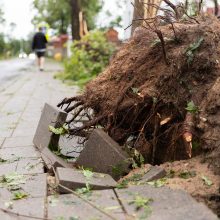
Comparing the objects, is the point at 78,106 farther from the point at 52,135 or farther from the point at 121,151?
the point at 121,151

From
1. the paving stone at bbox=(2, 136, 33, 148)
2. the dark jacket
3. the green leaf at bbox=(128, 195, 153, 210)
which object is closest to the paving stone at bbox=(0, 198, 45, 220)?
the green leaf at bbox=(128, 195, 153, 210)

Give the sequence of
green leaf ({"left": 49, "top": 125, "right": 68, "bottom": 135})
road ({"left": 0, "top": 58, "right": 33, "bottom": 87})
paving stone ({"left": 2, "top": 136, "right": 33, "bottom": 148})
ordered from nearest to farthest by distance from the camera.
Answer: green leaf ({"left": 49, "top": 125, "right": 68, "bottom": 135}) → paving stone ({"left": 2, "top": 136, "right": 33, "bottom": 148}) → road ({"left": 0, "top": 58, "right": 33, "bottom": 87})

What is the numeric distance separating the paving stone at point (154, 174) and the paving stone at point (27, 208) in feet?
2.77

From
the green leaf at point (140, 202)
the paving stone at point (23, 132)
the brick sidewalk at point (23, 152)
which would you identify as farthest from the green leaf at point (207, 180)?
the paving stone at point (23, 132)

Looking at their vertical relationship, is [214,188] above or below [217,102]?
below

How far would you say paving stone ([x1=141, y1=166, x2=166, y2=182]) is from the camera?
152 inches

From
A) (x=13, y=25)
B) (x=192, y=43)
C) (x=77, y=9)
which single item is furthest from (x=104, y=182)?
(x=13, y=25)

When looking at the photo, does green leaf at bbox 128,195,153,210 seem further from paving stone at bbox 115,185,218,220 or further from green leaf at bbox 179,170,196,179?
green leaf at bbox 179,170,196,179

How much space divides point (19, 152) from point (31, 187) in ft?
4.68

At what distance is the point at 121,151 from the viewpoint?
4328mm

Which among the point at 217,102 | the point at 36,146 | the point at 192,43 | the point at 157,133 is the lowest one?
the point at 36,146

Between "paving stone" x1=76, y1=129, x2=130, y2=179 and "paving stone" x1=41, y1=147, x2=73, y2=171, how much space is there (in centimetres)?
17

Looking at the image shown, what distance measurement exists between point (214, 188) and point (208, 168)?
0.30 metres

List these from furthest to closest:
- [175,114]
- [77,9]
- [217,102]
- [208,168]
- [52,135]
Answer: [77,9], [52,135], [175,114], [217,102], [208,168]
